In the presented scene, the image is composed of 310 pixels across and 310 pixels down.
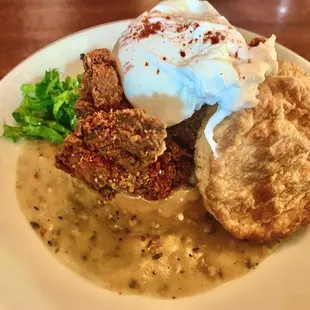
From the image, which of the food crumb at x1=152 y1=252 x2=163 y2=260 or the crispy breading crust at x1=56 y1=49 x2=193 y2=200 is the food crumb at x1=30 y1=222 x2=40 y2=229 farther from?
the food crumb at x1=152 y1=252 x2=163 y2=260

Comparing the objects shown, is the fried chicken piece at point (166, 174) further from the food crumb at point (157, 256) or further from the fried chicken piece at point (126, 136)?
the food crumb at point (157, 256)

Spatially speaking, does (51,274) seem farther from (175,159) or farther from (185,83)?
(185,83)

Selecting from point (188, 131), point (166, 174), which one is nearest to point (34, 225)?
point (166, 174)

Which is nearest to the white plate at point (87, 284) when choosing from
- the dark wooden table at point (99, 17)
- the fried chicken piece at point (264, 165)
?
the fried chicken piece at point (264, 165)

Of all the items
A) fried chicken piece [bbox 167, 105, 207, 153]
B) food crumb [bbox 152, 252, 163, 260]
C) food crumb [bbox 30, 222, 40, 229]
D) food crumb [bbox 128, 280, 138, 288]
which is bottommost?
food crumb [bbox 128, 280, 138, 288]

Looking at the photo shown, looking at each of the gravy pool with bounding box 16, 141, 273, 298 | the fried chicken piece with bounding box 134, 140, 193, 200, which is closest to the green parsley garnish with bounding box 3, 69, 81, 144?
the gravy pool with bounding box 16, 141, 273, 298

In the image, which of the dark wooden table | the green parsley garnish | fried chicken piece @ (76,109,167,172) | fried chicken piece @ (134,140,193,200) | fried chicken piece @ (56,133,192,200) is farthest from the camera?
the dark wooden table

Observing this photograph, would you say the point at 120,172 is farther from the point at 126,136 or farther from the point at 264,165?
the point at 264,165
